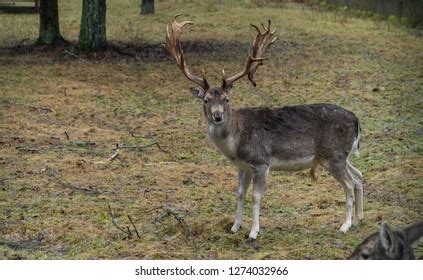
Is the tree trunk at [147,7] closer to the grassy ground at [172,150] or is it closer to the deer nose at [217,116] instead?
the grassy ground at [172,150]

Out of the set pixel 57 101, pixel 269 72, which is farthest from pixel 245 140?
pixel 269 72

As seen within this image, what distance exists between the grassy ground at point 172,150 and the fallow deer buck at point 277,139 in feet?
1.42

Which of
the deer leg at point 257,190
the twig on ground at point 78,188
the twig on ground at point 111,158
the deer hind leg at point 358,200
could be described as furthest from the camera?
the twig on ground at point 111,158

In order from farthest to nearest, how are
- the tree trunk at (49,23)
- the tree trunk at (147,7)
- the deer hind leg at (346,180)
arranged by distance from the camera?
the tree trunk at (147,7)
the tree trunk at (49,23)
the deer hind leg at (346,180)

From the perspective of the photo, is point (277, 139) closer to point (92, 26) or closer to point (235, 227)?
point (235, 227)

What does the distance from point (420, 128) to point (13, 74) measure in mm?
7821

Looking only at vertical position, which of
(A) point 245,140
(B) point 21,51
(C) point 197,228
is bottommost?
(B) point 21,51

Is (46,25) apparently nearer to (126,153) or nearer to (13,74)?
(13,74)

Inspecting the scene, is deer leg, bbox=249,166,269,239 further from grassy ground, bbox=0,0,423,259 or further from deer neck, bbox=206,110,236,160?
deer neck, bbox=206,110,236,160

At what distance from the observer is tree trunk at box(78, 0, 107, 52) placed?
18.9m

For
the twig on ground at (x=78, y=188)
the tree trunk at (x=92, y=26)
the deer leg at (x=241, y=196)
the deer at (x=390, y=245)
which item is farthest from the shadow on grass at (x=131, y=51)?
the deer at (x=390, y=245)

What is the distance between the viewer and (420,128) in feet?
41.6

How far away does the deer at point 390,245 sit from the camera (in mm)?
6133

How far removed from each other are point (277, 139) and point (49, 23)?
12120 mm
